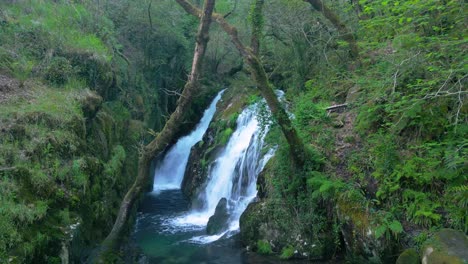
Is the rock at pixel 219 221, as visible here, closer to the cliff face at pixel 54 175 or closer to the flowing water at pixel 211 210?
the flowing water at pixel 211 210

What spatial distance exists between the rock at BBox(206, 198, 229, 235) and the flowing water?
13 centimetres

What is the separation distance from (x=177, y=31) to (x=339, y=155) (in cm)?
1403

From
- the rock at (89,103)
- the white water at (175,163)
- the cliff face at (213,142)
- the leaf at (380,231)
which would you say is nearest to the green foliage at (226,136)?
the cliff face at (213,142)

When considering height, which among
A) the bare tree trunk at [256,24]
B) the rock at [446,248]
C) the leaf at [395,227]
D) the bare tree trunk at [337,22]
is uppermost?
the bare tree trunk at [337,22]

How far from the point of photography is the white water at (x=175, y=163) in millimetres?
19656

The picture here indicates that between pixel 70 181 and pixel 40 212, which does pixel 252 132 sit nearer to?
pixel 70 181

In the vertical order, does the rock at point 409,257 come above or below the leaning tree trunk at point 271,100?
below

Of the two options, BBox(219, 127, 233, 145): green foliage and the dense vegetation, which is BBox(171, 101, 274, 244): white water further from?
the dense vegetation

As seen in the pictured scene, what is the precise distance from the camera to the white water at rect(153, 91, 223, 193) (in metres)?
19.7

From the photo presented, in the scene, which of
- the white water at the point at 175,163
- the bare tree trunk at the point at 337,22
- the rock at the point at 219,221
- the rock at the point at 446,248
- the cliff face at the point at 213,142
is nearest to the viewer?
the rock at the point at 446,248

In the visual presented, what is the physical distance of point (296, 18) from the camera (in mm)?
14734

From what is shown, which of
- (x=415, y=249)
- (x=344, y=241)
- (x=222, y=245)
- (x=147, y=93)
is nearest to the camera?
(x=415, y=249)

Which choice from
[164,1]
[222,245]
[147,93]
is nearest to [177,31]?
[164,1]

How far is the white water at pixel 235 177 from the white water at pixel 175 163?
14.6 feet
